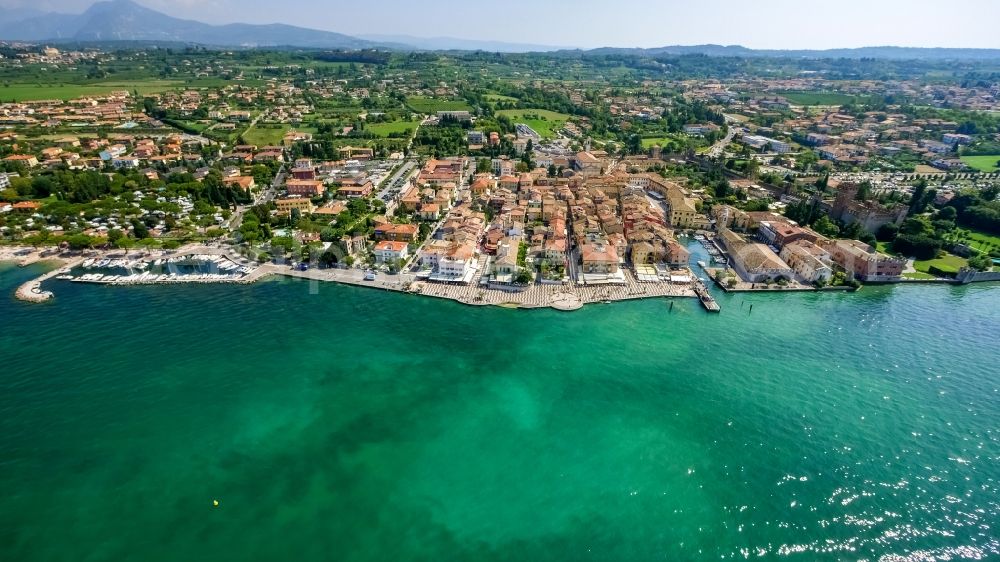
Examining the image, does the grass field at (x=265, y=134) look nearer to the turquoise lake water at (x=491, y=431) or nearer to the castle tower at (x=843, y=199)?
the turquoise lake water at (x=491, y=431)

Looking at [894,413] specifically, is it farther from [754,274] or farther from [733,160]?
[733,160]

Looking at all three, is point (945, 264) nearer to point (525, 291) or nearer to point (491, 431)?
point (525, 291)

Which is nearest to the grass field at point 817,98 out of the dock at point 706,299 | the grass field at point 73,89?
the dock at point 706,299

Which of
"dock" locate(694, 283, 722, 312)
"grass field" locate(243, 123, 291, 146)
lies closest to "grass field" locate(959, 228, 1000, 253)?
"dock" locate(694, 283, 722, 312)

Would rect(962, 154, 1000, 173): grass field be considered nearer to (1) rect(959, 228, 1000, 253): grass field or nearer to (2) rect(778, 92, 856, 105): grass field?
(1) rect(959, 228, 1000, 253): grass field

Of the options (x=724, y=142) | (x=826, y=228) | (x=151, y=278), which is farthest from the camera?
(x=724, y=142)

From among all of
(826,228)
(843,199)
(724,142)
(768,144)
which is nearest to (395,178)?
(826,228)
